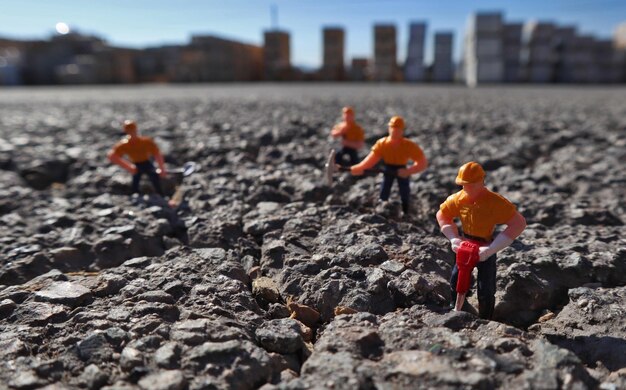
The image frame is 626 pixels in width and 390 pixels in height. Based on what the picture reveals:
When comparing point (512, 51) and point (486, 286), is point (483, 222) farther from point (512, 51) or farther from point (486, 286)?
point (512, 51)

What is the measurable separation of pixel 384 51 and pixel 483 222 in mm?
29447

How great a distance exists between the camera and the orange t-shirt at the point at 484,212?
2.21 m

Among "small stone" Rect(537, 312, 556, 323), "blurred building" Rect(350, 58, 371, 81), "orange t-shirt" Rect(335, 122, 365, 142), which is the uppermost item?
"blurred building" Rect(350, 58, 371, 81)

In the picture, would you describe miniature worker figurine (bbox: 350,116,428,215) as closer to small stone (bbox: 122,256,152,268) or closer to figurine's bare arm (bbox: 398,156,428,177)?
figurine's bare arm (bbox: 398,156,428,177)

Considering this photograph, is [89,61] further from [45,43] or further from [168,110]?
[168,110]

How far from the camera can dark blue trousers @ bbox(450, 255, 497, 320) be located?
89.8 inches

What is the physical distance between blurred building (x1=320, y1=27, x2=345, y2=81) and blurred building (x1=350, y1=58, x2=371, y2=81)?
2.31 ft

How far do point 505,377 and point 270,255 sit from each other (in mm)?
1580

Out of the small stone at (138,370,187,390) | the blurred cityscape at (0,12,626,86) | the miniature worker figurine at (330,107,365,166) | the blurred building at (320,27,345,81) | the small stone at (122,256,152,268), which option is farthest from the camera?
the blurred building at (320,27,345,81)

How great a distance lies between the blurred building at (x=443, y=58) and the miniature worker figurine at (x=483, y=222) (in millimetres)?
27349

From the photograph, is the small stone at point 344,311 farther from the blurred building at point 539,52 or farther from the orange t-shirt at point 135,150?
the blurred building at point 539,52

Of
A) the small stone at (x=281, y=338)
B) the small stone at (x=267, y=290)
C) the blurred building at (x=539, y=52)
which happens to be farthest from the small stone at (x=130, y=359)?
the blurred building at (x=539, y=52)

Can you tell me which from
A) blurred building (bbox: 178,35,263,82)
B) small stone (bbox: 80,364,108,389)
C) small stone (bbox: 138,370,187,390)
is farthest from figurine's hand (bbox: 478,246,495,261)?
blurred building (bbox: 178,35,263,82)

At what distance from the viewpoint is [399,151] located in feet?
11.4
